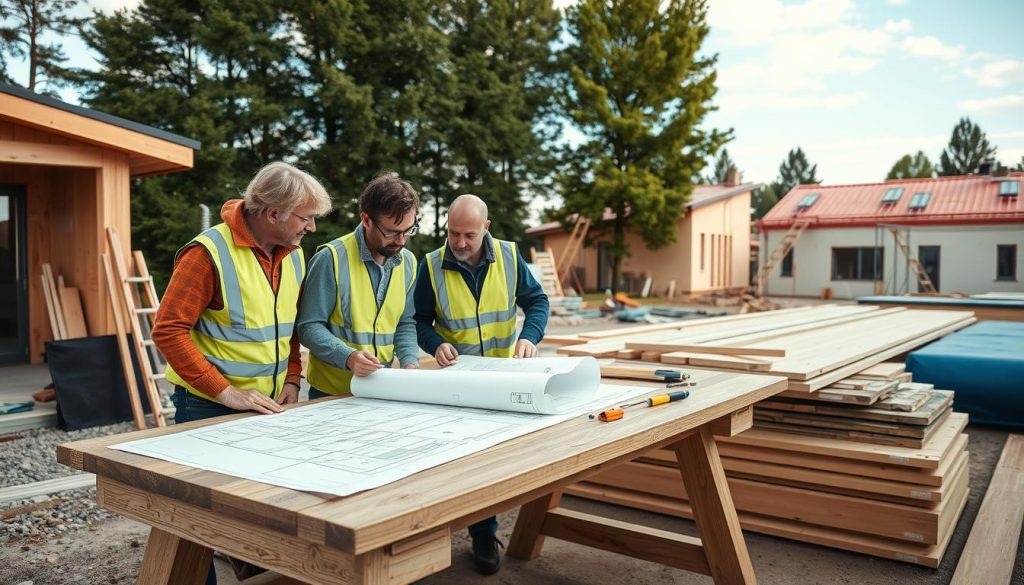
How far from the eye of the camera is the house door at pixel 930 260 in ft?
94.5

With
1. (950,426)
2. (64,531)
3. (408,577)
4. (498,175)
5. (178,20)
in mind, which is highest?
(178,20)

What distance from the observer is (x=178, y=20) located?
2366cm

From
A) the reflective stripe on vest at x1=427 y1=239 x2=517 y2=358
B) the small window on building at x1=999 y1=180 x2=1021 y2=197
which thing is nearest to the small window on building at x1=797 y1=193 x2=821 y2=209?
the small window on building at x1=999 y1=180 x2=1021 y2=197

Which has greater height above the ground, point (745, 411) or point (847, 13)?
point (847, 13)

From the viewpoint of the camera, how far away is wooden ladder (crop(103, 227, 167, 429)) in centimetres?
759

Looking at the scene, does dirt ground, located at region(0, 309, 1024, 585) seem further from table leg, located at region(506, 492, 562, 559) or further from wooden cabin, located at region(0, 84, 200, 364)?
wooden cabin, located at region(0, 84, 200, 364)

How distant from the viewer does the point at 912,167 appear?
68.9 metres

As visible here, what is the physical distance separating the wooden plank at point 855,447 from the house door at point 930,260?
91.1ft

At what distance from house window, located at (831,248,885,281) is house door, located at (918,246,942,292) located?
58.5 inches

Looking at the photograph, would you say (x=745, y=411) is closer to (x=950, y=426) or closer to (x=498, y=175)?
(x=950, y=426)

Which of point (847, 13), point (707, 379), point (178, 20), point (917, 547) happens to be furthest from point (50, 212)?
point (847, 13)

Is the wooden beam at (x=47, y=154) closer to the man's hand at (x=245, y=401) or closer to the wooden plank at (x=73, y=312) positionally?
the wooden plank at (x=73, y=312)

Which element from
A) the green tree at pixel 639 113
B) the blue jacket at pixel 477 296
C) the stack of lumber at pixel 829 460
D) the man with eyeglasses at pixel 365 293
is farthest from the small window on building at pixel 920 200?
the man with eyeglasses at pixel 365 293

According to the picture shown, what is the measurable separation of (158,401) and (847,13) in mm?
43266
